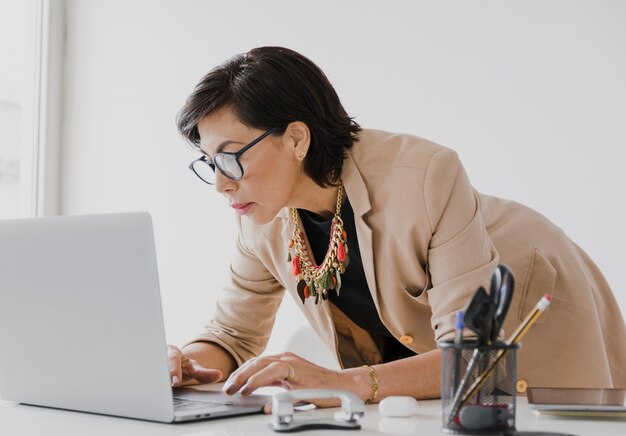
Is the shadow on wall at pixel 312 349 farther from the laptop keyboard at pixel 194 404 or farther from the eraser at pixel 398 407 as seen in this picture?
the eraser at pixel 398 407

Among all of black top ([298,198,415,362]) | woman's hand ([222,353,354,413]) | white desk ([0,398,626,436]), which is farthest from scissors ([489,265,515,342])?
black top ([298,198,415,362])

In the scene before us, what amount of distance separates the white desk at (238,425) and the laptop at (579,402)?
0.01 meters

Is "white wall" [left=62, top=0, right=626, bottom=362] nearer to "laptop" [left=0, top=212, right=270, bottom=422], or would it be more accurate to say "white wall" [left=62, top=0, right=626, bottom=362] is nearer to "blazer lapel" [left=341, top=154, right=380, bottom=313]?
"blazer lapel" [left=341, top=154, right=380, bottom=313]

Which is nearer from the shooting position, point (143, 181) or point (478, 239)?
point (478, 239)

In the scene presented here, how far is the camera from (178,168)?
3.49 metres

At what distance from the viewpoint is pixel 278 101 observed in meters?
1.65

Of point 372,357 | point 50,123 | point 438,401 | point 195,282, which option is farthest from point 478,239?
point 50,123

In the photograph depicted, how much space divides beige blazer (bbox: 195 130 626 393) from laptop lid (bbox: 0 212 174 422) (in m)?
0.57

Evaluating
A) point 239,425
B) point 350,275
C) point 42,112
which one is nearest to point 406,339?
point 350,275

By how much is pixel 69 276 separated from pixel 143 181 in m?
2.55

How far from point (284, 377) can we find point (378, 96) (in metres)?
1.82

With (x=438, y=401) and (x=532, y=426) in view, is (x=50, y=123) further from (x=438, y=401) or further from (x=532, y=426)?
(x=532, y=426)

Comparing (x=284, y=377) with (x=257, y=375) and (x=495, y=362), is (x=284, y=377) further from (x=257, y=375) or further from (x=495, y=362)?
(x=495, y=362)

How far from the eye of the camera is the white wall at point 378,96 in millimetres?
2443
